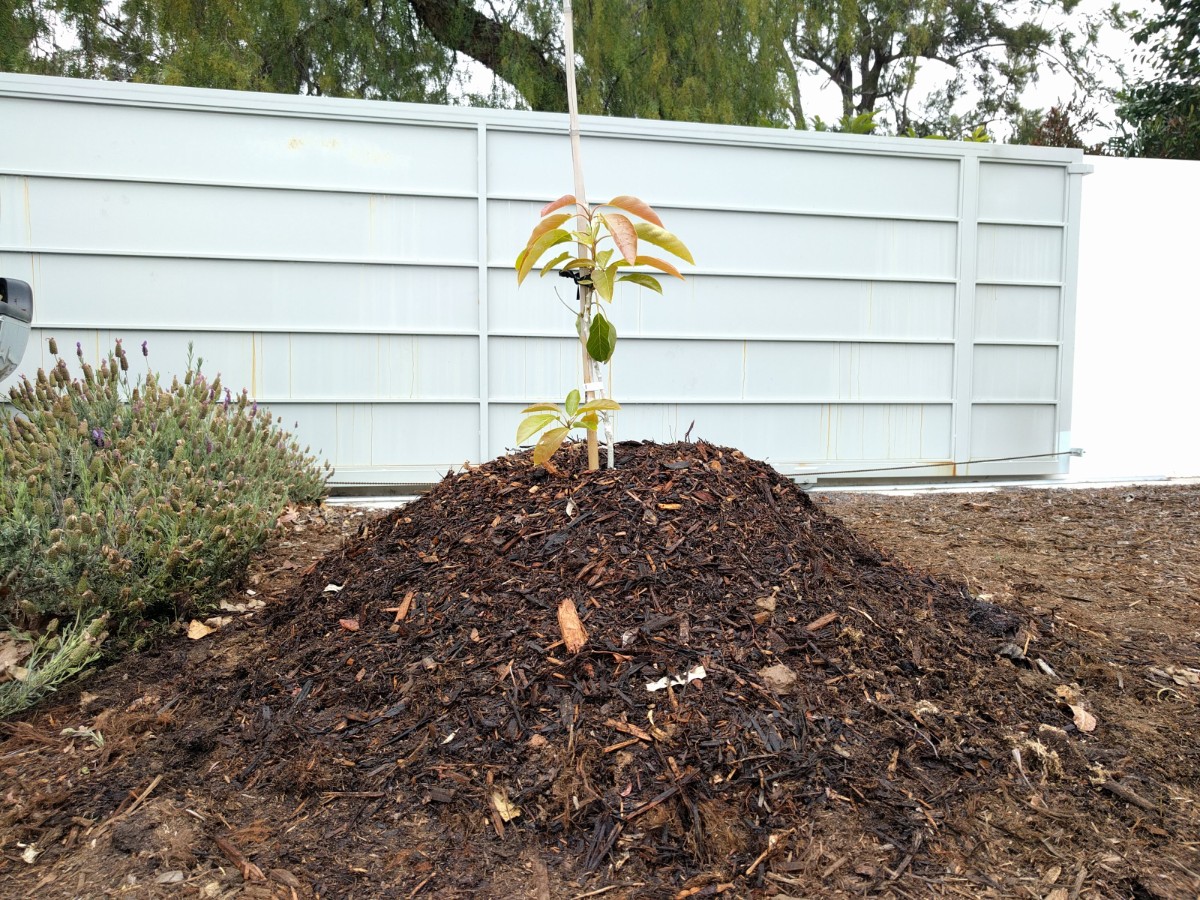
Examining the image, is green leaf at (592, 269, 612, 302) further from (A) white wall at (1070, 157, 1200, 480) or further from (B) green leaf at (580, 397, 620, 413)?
(A) white wall at (1070, 157, 1200, 480)

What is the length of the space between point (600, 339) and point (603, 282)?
0.57ft

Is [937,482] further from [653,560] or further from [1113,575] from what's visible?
[653,560]

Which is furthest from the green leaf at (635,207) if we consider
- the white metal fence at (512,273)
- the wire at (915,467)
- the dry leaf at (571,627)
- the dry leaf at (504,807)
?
the wire at (915,467)

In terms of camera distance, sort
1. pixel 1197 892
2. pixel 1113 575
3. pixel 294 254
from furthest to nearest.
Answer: pixel 294 254
pixel 1113 575
pixel 1197 892

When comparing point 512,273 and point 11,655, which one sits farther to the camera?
point 512,273

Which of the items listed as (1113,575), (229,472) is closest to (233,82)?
(229,472)

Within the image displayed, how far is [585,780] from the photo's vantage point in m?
1.78

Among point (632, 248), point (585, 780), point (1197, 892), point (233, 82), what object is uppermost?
point (233, 82)

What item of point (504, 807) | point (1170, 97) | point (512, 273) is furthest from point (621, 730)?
point (1170, 97)

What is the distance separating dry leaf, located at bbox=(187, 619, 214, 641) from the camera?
9.28ft

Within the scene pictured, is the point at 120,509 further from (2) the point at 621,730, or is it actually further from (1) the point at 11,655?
(2) the point at 621,730

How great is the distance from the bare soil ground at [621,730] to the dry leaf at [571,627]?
29 millimetres

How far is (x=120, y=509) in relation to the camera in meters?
2.87

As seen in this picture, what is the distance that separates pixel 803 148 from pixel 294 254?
10.9 feet
